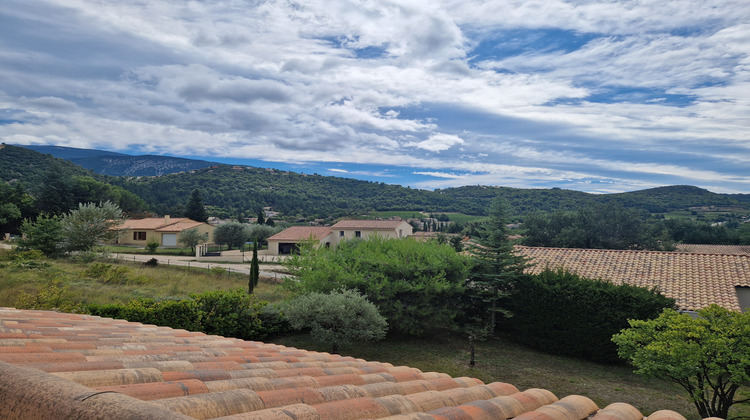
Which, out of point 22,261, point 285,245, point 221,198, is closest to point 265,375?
point 22,261

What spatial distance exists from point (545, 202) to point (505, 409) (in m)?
75.5

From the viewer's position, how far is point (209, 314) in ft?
43.2

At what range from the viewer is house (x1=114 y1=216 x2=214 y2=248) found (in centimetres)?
5250

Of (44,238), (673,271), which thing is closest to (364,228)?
(44,238)

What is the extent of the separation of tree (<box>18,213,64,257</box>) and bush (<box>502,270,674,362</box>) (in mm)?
27367

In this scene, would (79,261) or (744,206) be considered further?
(744,206)

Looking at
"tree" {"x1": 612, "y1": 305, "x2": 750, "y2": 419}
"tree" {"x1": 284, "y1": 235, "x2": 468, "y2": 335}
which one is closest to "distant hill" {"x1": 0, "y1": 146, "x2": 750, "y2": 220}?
"tree" {"x1": 284, "y1": 235, "x2": 468, "y2": 335}

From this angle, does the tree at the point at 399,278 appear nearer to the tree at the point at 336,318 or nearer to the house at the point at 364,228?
the tree at the point at 336,318

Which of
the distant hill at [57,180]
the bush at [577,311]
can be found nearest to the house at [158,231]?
the distant hill at [57,180]

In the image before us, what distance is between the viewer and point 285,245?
50.3 metres

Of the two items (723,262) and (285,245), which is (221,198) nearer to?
(285,245)

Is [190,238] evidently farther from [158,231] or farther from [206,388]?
[206,388]

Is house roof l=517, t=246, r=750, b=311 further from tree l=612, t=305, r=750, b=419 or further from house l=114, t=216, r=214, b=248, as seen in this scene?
house l=114, t=216, r=214, b=248

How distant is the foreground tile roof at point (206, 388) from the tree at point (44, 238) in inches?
1023
